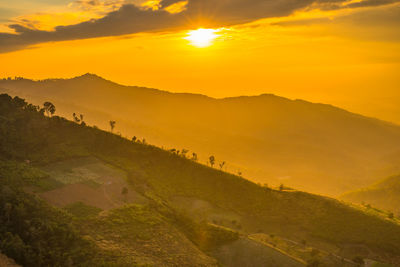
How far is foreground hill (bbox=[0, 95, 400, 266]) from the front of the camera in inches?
2131

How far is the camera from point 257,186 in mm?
105750

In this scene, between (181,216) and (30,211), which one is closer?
(30,211)

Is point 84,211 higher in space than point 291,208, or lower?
lower

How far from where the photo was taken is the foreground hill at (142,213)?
5412cm

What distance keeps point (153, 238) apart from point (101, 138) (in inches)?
2068

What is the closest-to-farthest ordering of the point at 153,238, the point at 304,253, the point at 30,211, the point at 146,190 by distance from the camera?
the point at 30,211 → the point at 153,238 → the point at 304,253 → the point at 146,190

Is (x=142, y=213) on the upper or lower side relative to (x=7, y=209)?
upper

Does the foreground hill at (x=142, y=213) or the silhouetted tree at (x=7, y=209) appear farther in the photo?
the foreground hill at (x=142, y=213)

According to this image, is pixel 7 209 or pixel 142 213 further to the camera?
pixel 142 213

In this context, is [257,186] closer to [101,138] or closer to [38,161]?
[101,138]

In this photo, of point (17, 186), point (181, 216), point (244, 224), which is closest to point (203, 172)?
point (244, 224)

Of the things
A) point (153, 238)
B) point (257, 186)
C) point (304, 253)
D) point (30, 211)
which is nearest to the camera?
point (30, 211)

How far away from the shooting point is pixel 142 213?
7156 centimetres

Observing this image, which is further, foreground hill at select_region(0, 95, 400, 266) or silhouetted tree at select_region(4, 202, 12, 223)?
foreground hill at select_region(0, 95, 400, 266)
